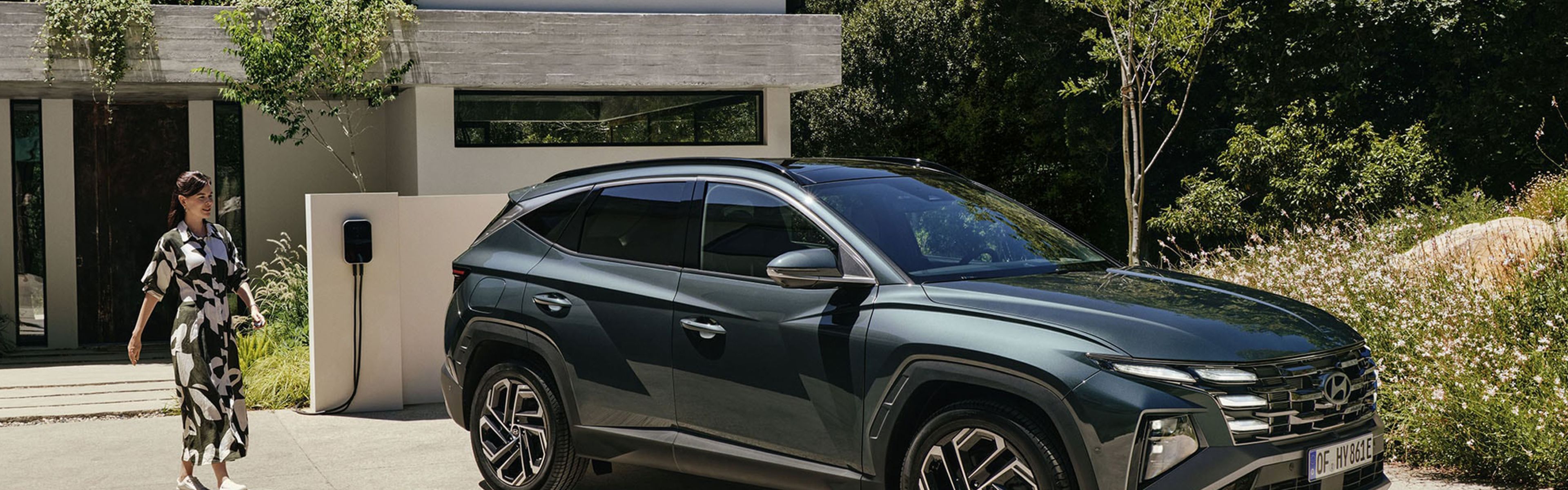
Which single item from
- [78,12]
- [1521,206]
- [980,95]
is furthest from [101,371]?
[980,95]

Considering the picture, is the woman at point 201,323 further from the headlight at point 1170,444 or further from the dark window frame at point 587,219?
the headlight at point 1170,444

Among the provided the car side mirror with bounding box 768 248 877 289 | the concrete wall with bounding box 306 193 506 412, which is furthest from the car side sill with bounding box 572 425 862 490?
the concrete wall with bounding box 306 193 506 412

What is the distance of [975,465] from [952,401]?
0.85 ft

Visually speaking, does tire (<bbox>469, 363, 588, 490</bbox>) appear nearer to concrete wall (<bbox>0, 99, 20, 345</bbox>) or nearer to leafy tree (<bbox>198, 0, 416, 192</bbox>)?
leafy tree (<bbox>198, 0, 416, 192</bbox>)

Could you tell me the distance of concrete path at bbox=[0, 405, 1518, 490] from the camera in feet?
22.8

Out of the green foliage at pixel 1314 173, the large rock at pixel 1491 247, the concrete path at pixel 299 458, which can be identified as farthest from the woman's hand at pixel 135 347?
the green foliage at pixel 1314 173

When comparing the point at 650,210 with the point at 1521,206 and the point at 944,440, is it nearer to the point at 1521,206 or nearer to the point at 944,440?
the point at 944,440

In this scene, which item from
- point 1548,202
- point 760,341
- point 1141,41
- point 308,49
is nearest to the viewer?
point 760,341

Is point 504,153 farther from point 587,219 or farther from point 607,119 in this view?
point 587,219

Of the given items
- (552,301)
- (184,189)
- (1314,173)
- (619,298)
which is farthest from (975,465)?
(1314,173)

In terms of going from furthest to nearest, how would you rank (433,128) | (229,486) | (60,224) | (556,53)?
(60,224) → (433,128) → (556,53) → (229,486)

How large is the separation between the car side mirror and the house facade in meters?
8.65

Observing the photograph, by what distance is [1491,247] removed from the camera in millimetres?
9633

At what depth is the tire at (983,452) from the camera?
4480 mm
